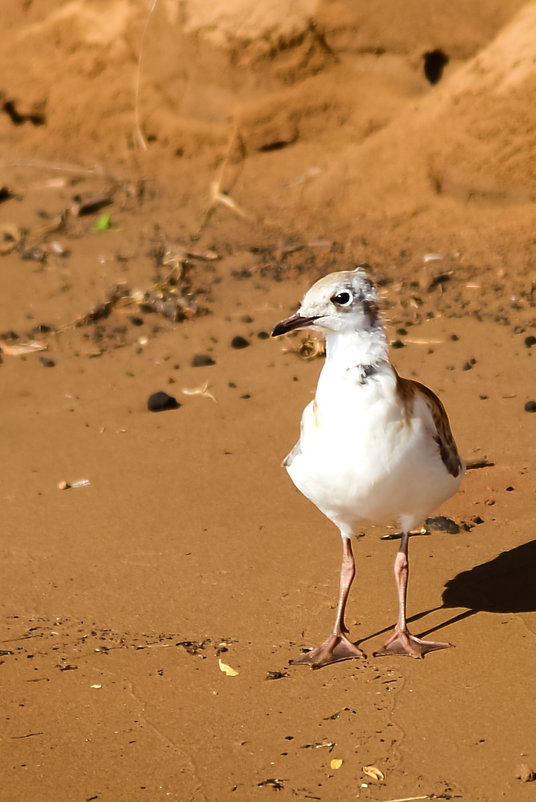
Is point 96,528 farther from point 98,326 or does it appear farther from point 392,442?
point 98,326

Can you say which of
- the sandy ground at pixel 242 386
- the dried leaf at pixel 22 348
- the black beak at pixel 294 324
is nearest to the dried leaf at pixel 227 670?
the sandy ground at pixel 242 386

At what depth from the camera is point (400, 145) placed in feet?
36.3

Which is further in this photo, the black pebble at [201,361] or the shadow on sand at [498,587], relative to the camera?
the black pebble at [201,361]

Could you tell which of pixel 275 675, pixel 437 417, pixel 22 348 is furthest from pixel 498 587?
pixel 22 348

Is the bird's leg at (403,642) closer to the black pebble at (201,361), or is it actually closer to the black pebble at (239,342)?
the black pebble at (201,361)

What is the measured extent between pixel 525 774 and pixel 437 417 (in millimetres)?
1770

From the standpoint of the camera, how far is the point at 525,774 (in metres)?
4.46

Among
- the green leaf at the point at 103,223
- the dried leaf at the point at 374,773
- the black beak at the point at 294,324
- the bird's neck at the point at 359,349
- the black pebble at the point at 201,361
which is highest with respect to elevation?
the black beak at the point at 294,324

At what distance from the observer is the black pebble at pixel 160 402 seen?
8.61 metres

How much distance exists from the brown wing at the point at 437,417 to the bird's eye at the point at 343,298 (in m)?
0.40

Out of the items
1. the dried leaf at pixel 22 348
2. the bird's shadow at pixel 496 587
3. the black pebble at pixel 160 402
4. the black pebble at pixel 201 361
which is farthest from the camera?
the dried leaf at pixel 22 348

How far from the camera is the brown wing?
17.5ft

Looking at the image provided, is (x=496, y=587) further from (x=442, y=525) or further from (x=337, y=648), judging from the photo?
(x=337, y=648)

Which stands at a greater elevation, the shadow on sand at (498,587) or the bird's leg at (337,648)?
the bird's leg at (337,648)
